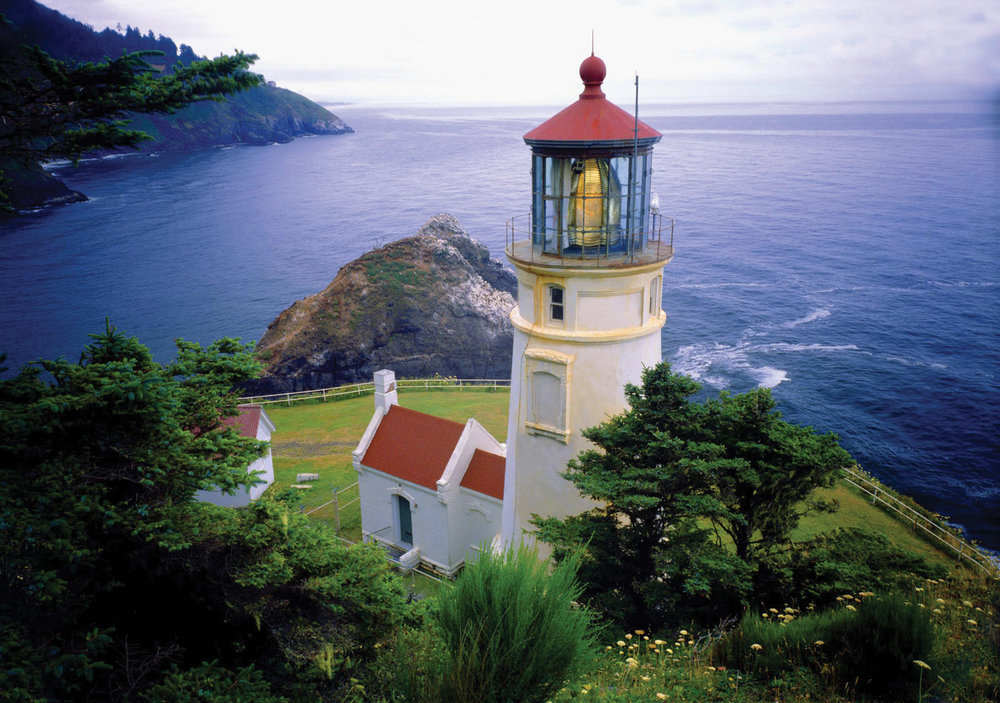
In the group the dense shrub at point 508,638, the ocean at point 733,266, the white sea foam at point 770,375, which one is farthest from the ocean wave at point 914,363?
the dense shrub at point 508,638

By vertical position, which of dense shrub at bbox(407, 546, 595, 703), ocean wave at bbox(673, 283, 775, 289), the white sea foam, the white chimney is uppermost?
dense shrub at bbox(407, 546, 595, 703)

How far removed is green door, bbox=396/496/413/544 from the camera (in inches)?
665

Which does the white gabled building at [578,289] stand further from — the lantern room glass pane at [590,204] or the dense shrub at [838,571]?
the dense shrub at [838,571]

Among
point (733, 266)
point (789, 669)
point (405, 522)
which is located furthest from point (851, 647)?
point (733, 266)

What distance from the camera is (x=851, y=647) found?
5738mm

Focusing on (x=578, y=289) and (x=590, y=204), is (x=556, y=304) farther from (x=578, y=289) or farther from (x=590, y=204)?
(x=590, y=204)

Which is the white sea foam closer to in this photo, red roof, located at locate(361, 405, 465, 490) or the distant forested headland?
red roof, located at locate(361, 405, 465, 490)

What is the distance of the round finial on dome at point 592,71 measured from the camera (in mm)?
9906

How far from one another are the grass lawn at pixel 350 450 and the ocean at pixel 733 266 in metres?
7.78

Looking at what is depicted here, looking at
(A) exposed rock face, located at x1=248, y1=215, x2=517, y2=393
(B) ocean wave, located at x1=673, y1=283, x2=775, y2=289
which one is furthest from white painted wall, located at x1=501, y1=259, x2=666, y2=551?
(B) ocean wave, located at x1=673, y1=283, x2=775, y2=289

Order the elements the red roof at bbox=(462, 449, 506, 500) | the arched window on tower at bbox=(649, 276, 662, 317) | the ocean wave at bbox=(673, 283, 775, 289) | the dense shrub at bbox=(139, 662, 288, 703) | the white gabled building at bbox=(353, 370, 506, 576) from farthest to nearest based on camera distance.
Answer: the ocean wave at bbox=(673, 283, 775, 289) → the white gabled building at bbox=(353, 370, 506, 576) → the red roof at bbox=(462, 449, 506, 500) → the arched window on tower at bbox=(649, 276, 662, 317) → the dense shrub at bbox=(139, 662, 288, 703)

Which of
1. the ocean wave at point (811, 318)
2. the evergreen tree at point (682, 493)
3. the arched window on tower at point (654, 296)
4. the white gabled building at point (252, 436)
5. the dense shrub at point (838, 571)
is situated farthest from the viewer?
the ocean wave at point (811, 318)

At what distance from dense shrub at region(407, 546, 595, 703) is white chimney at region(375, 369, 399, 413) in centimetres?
1237

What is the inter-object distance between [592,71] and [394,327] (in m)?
33.6
